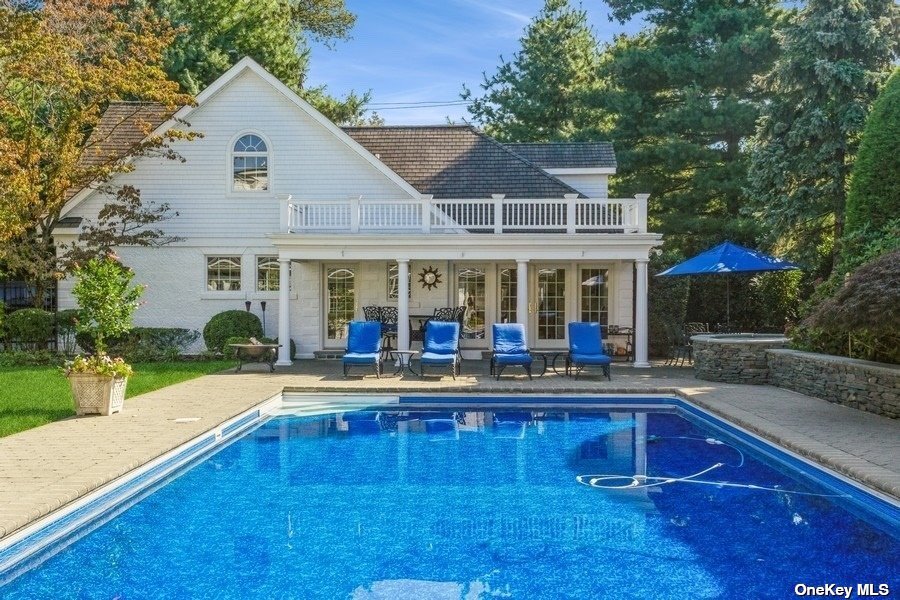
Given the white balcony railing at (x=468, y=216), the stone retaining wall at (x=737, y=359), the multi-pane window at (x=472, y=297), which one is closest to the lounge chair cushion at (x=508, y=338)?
the white balcony railing at (x=468, y=216)

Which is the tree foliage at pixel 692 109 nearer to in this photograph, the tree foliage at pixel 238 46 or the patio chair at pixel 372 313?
the patio chair at pixel 372 313

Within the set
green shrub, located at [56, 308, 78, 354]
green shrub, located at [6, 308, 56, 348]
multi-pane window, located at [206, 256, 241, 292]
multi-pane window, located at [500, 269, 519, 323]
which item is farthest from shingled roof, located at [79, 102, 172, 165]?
multi-pane window, located at [500, 269, 519, 323]

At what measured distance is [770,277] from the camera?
20562 mm

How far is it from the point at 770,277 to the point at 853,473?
1500cm

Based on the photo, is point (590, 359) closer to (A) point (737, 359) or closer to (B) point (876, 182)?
(A) point (737, 359)

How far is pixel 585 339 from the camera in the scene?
46.6ft

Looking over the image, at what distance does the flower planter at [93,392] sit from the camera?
9.56 metres

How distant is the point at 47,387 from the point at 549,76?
85.0 ft

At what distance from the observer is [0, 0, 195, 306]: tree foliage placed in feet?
49.0

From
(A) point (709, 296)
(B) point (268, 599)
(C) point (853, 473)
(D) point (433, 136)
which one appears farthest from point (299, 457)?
(A) point (709, 296)

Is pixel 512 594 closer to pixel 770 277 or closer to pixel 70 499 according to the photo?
pixel 70 499

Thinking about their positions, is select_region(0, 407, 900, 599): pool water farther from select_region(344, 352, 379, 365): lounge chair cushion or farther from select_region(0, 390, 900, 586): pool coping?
select_region(344, 352, 379, 365): lounge chair cushion

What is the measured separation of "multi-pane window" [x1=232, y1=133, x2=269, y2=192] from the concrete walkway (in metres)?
5.53

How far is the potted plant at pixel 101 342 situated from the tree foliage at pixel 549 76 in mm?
23575
